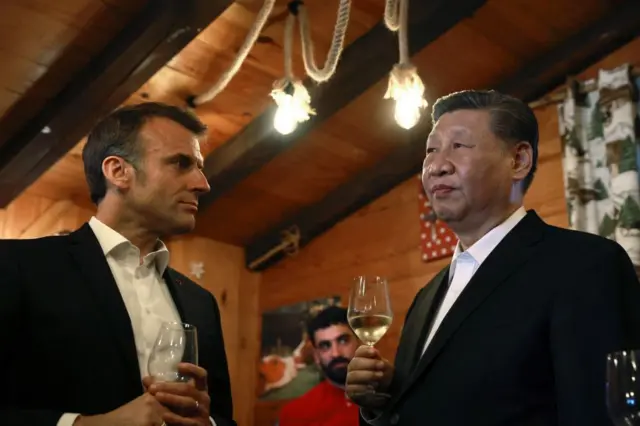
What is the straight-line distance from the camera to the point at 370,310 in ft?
5.02

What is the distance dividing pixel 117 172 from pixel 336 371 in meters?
1.69

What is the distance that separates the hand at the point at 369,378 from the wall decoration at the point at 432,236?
1.94 metres

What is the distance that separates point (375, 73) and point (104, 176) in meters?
1.46

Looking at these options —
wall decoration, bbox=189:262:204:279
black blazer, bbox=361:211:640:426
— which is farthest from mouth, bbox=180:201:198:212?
wall decoration, bbox=189:262:204:279

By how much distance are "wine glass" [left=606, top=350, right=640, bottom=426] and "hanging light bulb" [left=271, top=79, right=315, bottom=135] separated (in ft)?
6.06

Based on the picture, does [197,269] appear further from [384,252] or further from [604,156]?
[604,156]

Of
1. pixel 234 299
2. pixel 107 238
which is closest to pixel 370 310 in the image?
pixel 107 238

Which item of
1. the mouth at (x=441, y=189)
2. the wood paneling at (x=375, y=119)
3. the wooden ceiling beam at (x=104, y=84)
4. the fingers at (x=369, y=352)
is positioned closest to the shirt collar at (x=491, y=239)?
the mouth at (x=441, y=189)

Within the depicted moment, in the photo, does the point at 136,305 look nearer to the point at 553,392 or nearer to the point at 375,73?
the point at 553,392

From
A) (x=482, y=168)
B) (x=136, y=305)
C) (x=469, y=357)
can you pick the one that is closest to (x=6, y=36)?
(x=136, y=305)

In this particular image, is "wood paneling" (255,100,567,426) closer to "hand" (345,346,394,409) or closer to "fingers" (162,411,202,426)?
"hand" (345,346,394,409)

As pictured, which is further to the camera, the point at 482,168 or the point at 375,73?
the point at 375,73

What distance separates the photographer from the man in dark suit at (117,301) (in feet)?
4.18

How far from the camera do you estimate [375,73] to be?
9.70ft
